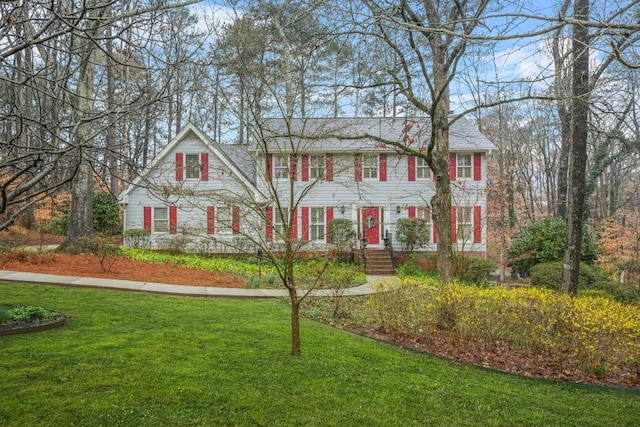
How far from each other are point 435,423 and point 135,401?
2.70 m

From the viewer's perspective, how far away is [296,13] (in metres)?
6.97

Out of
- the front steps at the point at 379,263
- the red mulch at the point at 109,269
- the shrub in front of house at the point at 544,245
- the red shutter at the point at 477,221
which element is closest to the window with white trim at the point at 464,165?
the red shutter at the point at 477,221

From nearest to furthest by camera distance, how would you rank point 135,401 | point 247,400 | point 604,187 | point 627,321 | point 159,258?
point 135,401 → point 247,400 → point 627,321 → point 159,258 → point 604,187

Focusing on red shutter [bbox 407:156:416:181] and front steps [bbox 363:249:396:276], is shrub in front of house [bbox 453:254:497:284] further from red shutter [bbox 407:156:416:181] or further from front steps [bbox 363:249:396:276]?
red shutter [bbox 407:156:416:181]

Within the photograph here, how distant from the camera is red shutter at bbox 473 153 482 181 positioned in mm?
19281

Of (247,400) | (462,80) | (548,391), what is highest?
(462,80)

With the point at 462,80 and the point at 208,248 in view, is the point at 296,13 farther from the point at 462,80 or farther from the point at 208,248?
the point at 208,248

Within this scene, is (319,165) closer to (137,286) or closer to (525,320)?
(525,320)

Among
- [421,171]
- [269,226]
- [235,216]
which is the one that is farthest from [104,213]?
[269,226]

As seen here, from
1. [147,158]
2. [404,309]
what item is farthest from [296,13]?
[147,158]

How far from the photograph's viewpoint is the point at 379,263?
700 inches

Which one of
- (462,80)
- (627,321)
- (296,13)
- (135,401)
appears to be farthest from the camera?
(462,80)

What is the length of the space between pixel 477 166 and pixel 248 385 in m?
17.3

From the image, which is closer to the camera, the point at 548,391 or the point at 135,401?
the point at 135,401
